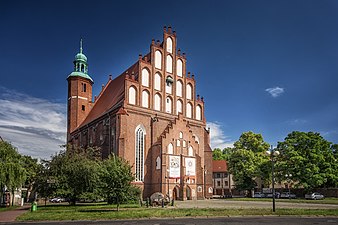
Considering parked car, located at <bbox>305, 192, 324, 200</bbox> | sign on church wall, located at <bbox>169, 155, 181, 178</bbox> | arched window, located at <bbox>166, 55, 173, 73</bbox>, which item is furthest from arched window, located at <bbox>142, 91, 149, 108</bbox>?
parked car, located at <bbox>305, 192, 324, 200</bbox>

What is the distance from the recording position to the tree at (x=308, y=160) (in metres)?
52.5

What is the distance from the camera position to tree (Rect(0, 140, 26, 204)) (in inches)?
1273

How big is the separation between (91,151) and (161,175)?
33.9ft

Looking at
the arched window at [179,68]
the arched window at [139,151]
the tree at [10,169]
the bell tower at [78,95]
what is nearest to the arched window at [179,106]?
the arched window at [179,68]

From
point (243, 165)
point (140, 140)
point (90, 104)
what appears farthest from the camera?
point (90, 104)

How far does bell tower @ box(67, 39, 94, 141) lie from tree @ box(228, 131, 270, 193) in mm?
30581

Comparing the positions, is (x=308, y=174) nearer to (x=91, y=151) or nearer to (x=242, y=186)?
(x=242, y=186)

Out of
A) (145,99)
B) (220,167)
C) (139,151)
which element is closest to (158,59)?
(145,99)

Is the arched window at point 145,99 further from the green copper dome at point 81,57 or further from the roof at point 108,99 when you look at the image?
the green copper dome at point 81,57

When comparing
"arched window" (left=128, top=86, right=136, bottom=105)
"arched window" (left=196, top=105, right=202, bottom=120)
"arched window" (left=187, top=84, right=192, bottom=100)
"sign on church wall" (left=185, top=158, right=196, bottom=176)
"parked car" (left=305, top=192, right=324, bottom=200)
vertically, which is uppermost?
"arched window" (left=187, top=84, right=192, bottom=100)

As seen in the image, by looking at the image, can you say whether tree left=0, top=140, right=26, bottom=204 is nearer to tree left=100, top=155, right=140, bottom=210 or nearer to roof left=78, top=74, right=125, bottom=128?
tree left=100, top=155, right=140, bottom=210

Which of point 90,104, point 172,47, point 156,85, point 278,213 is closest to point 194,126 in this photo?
point 156,85

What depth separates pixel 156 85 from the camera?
171 feet

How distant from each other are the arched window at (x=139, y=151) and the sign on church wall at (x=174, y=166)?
4.17 metres
